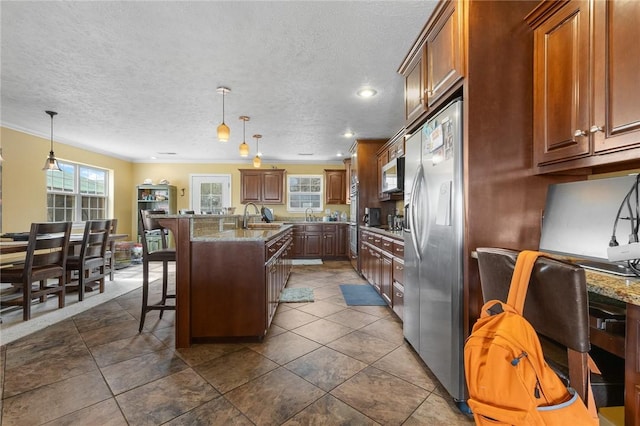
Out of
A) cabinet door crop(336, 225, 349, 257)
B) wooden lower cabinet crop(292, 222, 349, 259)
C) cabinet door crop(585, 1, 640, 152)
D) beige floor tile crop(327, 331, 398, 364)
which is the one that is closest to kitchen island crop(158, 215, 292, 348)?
beige floor tile crop(327, 331, 398, 364)

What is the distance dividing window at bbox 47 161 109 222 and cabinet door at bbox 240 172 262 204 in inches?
124

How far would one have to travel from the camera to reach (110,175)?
6.66 metres

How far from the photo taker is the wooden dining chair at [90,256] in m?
3.66

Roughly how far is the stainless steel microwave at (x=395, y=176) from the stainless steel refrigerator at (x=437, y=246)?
1.57 m

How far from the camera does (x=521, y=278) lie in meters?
0.91

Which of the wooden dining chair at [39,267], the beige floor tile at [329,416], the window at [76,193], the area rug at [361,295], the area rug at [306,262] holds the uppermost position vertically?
the window at [76,193]

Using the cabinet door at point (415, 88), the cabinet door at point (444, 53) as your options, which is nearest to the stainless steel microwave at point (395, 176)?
the cabinet door at point (415, 88)

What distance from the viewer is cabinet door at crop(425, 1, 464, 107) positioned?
1.63 m

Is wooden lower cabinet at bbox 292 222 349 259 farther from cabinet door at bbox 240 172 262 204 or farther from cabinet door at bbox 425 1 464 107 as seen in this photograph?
cabinet door at bbox 425 1 464 107

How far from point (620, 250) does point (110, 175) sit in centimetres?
840

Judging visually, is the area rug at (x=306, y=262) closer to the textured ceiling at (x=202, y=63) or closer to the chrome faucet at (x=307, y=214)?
the chrome faucet at (x=307, y=214)

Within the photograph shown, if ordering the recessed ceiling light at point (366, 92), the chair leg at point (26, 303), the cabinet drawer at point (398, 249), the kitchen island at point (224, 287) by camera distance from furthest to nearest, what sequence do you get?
the recessed ceiling light at point (366, 92)
the chair leg at point (26, 303)
the cabinet drawer at point (398, 249)
the kitchen island at point (224, 287)

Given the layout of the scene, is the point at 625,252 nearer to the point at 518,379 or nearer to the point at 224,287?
the point at 518,379

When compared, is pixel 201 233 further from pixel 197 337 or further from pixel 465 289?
pixel 465 289
